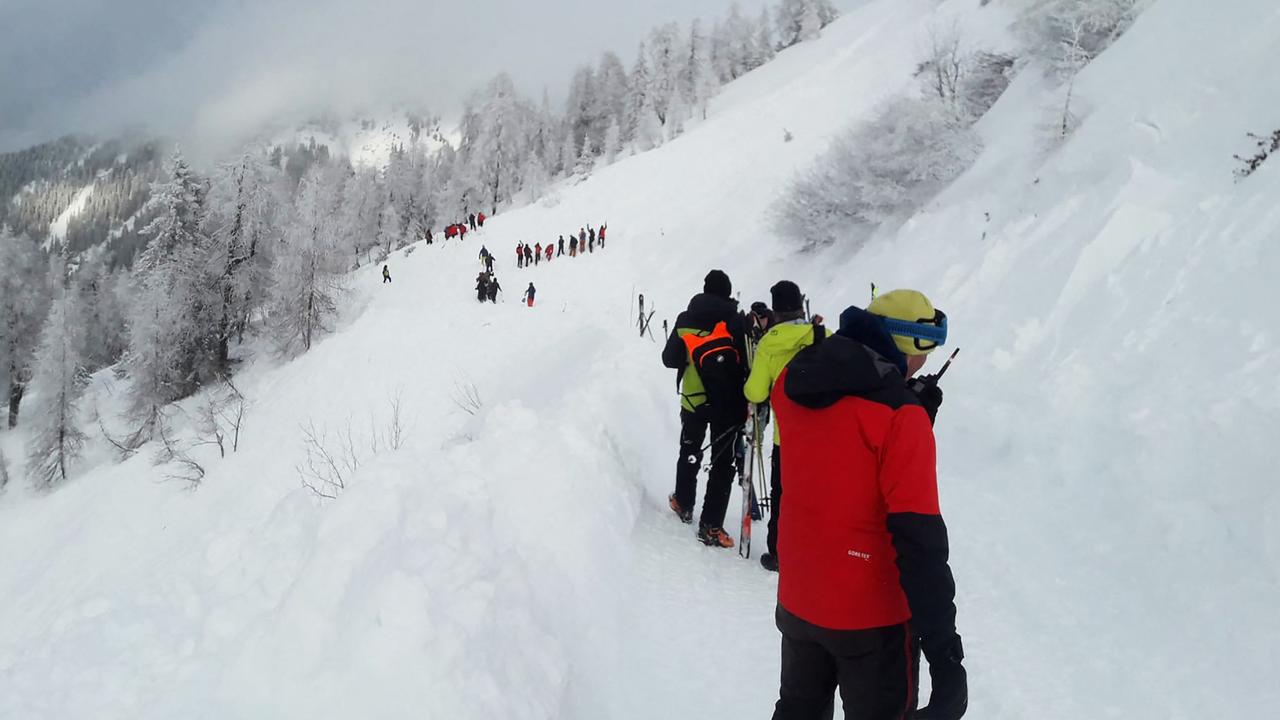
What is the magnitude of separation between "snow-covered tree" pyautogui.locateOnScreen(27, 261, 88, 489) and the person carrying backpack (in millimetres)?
30683

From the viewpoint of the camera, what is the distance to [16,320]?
109 ft

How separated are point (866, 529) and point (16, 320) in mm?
47278

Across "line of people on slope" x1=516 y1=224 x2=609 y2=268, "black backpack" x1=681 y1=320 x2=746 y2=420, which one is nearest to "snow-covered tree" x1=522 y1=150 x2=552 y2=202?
"line of people on slope" x1=516 y1=224 x2=609 y2=268

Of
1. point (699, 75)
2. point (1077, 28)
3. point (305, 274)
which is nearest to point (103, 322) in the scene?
point (305, 274)

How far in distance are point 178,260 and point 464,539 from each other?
26297mm

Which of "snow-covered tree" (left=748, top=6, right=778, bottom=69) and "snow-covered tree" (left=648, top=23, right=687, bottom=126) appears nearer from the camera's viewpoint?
"snow-covered tree" (left=648, top=23, right=687, bottom=126)

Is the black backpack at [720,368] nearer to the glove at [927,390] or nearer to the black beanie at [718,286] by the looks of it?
the black beanie at [718,286]

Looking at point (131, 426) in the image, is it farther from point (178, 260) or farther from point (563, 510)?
point (563, 510)

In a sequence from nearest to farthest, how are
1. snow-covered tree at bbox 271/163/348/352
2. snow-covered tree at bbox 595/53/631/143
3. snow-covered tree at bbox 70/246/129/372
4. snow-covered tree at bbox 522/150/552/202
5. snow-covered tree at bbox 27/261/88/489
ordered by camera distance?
snow-covered tree at bbox 27/261/88/489
snow-covered tree at bbox 271/163/348/352
snow-covered tree at bbox 70/246/129/372
snow-covered tree at bbox 522/150/552/202
snow-covered tree at bbox 595/53/631/143

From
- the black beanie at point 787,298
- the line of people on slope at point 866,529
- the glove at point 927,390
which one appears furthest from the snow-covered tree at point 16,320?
the glove at point 927,390

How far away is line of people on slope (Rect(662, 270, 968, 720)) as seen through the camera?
5.91 feet

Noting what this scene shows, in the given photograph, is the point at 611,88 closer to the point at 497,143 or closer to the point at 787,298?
the point at 497,143

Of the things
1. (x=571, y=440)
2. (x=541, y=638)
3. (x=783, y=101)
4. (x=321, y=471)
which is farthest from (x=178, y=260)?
(x=783, y=101)

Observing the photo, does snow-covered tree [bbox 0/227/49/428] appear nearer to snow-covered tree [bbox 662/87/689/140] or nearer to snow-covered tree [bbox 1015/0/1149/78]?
snow-covered tree [bbox 662/87/689/140]
